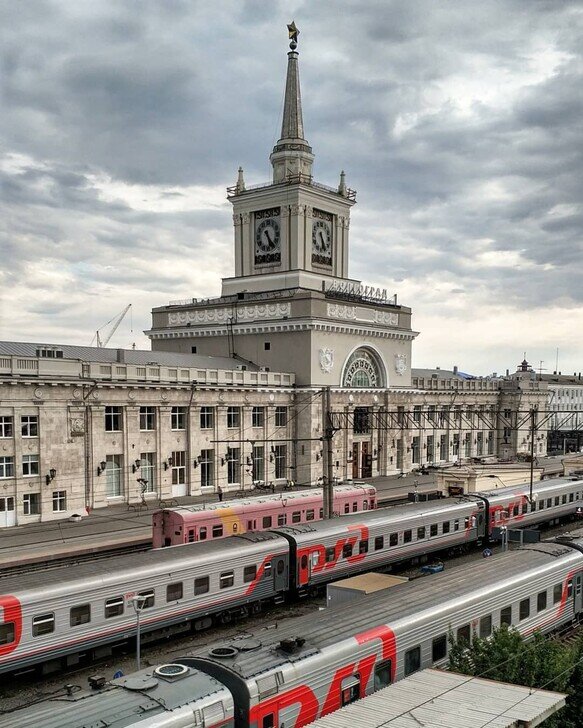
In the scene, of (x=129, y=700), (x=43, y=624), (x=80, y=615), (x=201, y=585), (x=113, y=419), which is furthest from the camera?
(x=113, y=419)

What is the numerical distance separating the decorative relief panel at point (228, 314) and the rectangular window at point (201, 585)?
131 feet

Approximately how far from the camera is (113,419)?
4825 cm

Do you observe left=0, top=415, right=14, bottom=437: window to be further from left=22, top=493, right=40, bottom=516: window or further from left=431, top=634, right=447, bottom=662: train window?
left=431, top=634, right=447, bottom=662: train window

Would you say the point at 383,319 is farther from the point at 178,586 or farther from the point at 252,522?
the point at 178,586

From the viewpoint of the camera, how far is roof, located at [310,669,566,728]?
11.6 metres

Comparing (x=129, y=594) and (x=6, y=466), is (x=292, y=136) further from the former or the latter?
(x=129, y=594)

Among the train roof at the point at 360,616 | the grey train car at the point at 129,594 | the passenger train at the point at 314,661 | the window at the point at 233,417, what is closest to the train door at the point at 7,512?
the window at the point at 233,417

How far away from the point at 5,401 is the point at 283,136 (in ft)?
135

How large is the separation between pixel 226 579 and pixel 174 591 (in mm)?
2322

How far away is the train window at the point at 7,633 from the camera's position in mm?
19297

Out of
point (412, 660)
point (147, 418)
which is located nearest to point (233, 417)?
point (147, 418)

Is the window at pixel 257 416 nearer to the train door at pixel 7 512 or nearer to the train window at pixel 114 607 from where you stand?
the train door at pixel 7 512

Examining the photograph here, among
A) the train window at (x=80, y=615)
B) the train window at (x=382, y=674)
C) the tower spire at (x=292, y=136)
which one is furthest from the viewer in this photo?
the tower spire at (x=292, y=136)

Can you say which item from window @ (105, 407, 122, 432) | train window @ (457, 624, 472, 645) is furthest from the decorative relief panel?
train window @ (457, 624, 472, 645)
